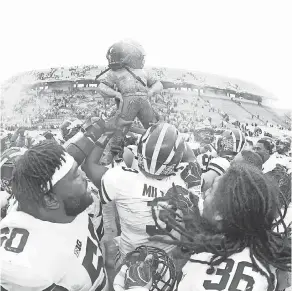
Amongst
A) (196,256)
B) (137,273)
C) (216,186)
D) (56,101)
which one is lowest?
(56,101)

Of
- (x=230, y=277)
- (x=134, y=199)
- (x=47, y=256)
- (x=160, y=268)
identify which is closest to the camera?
(x=230, y=277)

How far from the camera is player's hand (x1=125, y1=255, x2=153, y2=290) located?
123 centimetres

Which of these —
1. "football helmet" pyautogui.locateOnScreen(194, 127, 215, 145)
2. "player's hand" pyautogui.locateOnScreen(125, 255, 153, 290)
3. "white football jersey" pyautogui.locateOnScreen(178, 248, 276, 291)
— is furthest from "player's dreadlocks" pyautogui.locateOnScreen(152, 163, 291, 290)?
"football helmet" pyautogui.locateOnScreen(194, 127, 215, 145)

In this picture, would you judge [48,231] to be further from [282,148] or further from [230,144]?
[282,148]

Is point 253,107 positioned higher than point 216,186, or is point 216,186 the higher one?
point 216,186

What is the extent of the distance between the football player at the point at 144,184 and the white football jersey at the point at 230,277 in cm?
47

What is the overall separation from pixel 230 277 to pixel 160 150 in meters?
0.75

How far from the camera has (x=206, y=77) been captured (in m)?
5.32

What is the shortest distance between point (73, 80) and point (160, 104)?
1.35 m

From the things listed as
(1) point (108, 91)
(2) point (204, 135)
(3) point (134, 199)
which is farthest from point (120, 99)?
(2) point (204, 135)

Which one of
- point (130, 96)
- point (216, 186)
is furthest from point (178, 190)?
point (130, 96)

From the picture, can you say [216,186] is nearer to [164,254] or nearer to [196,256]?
[196,256]

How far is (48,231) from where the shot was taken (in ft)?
4.17

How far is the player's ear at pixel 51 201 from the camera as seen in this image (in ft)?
4.27
